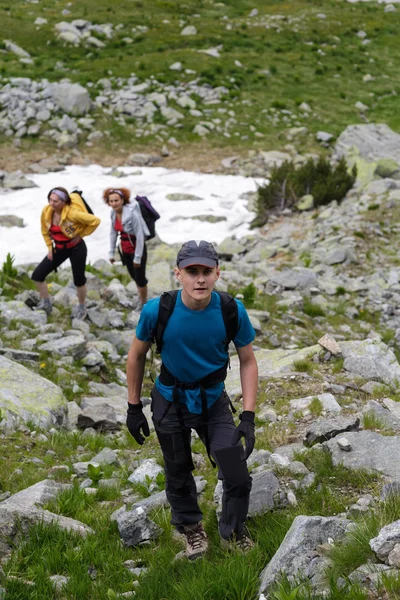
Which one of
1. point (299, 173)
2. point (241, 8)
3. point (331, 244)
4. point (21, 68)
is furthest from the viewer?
point (241, 8)

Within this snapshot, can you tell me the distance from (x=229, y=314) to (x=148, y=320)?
0.57 meters

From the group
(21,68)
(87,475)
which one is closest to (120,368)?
(87,475)

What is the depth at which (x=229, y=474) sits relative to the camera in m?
4.34

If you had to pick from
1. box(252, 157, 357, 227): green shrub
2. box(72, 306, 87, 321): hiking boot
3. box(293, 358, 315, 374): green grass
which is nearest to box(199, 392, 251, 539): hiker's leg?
box(293, 358, 315, 374): green grass

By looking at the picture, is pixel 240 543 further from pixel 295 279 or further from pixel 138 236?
pixel 295 279

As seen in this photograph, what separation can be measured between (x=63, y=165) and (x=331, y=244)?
13.6 metres

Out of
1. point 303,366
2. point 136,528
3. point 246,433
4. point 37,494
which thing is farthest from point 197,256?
point 303,366

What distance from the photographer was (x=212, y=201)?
75.8 feet

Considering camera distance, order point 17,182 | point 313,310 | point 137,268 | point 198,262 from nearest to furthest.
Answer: point 198,262
point 137,268
point 313,310
point 17,182

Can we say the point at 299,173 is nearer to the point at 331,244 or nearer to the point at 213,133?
the point at 331,244

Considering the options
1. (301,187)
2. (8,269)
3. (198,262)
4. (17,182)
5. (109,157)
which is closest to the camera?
(198,262)

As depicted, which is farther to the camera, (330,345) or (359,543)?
(330,345)

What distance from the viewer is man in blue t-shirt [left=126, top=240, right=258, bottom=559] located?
166 inches

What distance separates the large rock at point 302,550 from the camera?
3699 millimetres
